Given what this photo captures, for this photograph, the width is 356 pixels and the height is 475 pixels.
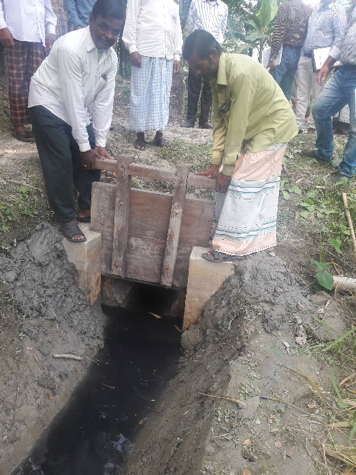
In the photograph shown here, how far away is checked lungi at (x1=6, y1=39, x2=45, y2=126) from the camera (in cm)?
427

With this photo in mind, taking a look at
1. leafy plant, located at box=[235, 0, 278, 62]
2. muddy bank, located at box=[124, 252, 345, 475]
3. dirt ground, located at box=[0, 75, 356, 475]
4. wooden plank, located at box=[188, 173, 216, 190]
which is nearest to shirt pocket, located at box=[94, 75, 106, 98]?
dirt ground, located at box=[0, 75, 356, 475]

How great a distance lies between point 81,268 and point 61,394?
127 cm

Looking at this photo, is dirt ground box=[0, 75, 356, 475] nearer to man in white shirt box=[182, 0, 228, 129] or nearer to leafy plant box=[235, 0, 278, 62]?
man in white shirt box=[182, 0, 228, 129]

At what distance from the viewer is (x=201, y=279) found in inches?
158

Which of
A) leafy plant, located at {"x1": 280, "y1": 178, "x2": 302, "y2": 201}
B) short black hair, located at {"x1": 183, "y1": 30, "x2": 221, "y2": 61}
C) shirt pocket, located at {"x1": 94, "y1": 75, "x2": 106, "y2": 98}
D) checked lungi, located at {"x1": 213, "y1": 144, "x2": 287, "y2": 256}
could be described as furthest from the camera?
leafy plant, located at {"x1": 280, "y1": 178, "x2": 302, "y2": 201}

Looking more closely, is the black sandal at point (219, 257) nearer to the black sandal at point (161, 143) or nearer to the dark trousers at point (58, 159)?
the dark trousers at point (58, 159)

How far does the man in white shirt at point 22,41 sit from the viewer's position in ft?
13.5

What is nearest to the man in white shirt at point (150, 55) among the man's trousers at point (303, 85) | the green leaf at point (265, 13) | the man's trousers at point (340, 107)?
the man's trousers at point (340, 107)

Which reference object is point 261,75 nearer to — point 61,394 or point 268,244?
point 268,244

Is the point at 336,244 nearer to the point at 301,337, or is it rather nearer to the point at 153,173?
the point at 301,337

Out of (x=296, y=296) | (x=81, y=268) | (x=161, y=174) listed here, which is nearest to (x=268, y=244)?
(x=296, y=296)

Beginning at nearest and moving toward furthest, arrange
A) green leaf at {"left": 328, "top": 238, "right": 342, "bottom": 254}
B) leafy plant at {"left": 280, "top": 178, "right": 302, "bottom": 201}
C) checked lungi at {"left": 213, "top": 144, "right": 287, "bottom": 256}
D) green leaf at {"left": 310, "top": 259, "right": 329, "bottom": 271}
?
checked lungi at {"left": 213, "top": 144, "right": 287, "bottom": 256}
green leaf at {"left": 310, "top": 259, "right": 329, "bottom": 271}
green leaf at {"left": 328, "top": 238, "right": 342, "bottom": 254}
leafy plant at {"left": 280, "top": 178, "right": 302, "bottom": 201}

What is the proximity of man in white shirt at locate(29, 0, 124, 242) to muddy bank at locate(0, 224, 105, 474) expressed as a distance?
1.35 ft

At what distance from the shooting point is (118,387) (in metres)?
3.72
